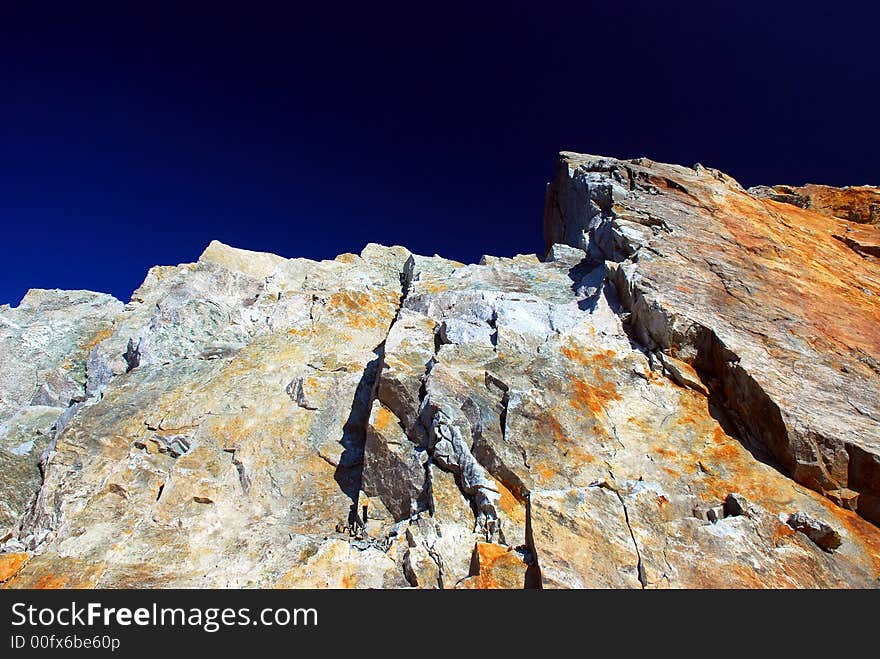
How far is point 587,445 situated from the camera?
1343 cm

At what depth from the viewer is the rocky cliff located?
11.2m

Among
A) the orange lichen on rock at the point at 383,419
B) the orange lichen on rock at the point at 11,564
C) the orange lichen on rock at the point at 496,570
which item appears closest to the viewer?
the orange lichen on rock at the point at 496,570

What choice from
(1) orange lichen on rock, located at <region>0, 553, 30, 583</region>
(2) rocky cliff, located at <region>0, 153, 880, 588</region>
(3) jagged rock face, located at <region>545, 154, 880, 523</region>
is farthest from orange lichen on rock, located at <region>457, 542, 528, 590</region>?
(1) orange lichen on rock, located at <region>0, 553, 30, 583</region>

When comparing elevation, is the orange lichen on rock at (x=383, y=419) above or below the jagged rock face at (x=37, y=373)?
below

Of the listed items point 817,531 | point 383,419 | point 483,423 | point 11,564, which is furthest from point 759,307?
point 11,564

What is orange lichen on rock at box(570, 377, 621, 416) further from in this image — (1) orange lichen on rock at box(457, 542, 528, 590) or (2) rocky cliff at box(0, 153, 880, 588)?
(1) orange lichen on rock at box(457, 542, 528, 590)

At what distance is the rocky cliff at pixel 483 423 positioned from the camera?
11.2m

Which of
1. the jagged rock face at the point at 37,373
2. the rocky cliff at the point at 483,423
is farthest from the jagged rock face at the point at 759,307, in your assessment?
the jagged rock face at the point at 37,373

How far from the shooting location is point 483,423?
549 inches

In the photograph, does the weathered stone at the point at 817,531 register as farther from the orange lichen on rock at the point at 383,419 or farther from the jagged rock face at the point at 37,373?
the jagged rock face at the point at 37,373

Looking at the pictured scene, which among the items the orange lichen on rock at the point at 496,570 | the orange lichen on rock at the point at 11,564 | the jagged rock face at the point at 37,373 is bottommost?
the orange lichen on rock at the point at 496,570

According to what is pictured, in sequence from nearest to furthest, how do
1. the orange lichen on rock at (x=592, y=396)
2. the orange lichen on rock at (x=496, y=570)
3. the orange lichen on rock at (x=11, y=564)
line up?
the orange lichen on rock at (x=496, y=570) < the orange lichen on rock at (x=11, y=564) < the orange lichen on rock at (x=592, y=396)

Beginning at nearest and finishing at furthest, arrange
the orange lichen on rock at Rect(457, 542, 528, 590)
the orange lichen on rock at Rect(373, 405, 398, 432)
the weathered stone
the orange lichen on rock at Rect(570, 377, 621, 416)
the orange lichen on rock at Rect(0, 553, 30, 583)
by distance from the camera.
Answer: the orange lichen on rock at Rect(457, 542, 528, 590) → the weathered stone → the orange lichen on rock at Rect(0, 553, 30, 583) → the orange lichen on rock at Rect(570, 377, 621, 416) → the orange lichen on rock at Rect(373, 405, 398, 432)
